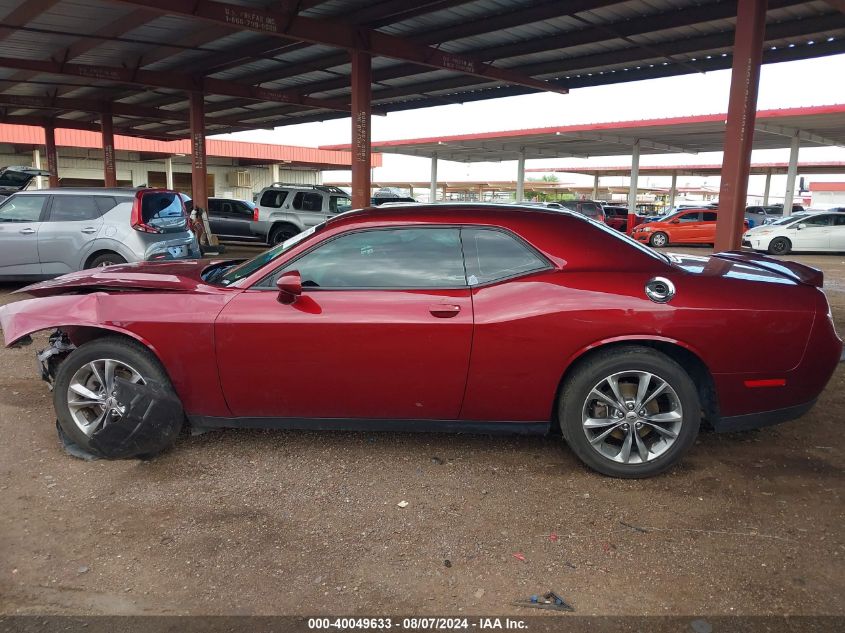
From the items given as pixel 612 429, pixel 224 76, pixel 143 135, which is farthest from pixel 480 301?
pixel 143 135

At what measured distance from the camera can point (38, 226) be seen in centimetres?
895

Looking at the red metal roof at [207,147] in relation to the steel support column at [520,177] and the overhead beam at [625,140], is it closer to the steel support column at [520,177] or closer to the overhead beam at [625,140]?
the steel support column at [520,177]

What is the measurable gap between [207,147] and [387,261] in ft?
126

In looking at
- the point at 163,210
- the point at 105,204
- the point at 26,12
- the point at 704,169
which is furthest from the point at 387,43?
the point at 704,169

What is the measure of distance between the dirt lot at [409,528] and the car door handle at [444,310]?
97cm

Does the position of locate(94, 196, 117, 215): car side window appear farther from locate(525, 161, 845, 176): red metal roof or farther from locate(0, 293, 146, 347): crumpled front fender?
locate(525, 161, 845, 176): red metal roof

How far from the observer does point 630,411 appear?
138 inches

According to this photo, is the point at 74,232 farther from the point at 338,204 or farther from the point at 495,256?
the point at 338,204

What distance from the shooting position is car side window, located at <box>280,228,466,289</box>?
11.9 feet

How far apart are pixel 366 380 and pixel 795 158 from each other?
31.1 metres

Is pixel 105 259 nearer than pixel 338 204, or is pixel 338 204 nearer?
pixel 105 259

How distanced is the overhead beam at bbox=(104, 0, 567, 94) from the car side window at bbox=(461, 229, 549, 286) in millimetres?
9863

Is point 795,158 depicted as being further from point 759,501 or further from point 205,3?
point 759,501

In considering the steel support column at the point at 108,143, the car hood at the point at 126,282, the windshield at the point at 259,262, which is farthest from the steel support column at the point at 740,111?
the steel support column at the point at 108,143
